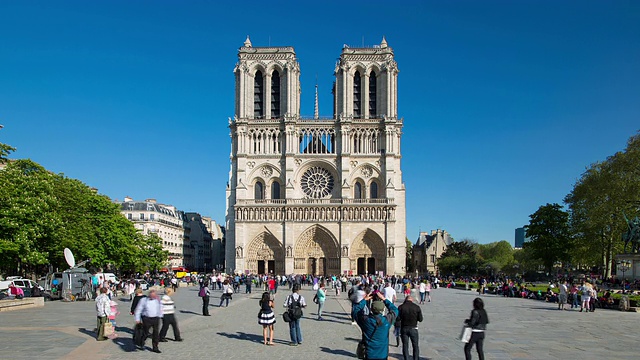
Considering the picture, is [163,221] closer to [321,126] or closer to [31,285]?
[321,126]

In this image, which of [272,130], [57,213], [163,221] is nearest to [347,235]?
[272,130]

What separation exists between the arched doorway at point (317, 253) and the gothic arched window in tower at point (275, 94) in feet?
46.9

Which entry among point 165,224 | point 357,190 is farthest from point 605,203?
point 165,224

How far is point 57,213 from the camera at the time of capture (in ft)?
127

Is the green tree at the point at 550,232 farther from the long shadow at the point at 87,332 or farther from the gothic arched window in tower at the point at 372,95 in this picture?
the long shadow at the point at 87,332

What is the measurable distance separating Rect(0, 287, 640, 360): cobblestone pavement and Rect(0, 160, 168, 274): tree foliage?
10598 millimetres

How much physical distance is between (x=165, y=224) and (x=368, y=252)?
31054 millimetres

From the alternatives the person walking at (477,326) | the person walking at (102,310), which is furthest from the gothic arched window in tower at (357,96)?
the person walking at (477,326)

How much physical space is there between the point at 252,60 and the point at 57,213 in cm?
3775

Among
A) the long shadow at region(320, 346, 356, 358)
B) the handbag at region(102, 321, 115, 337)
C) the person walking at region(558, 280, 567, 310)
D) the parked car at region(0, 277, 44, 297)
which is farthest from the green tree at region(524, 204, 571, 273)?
the handbag at region(102, 321, 115, 337)

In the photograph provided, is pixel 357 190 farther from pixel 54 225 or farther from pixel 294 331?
pixel 294 331

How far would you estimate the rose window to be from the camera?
71.2 meters

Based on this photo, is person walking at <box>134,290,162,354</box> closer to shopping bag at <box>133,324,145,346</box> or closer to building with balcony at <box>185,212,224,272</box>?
shopping bag at <box>133,324,145,346</box>

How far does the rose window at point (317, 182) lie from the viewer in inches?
2805
